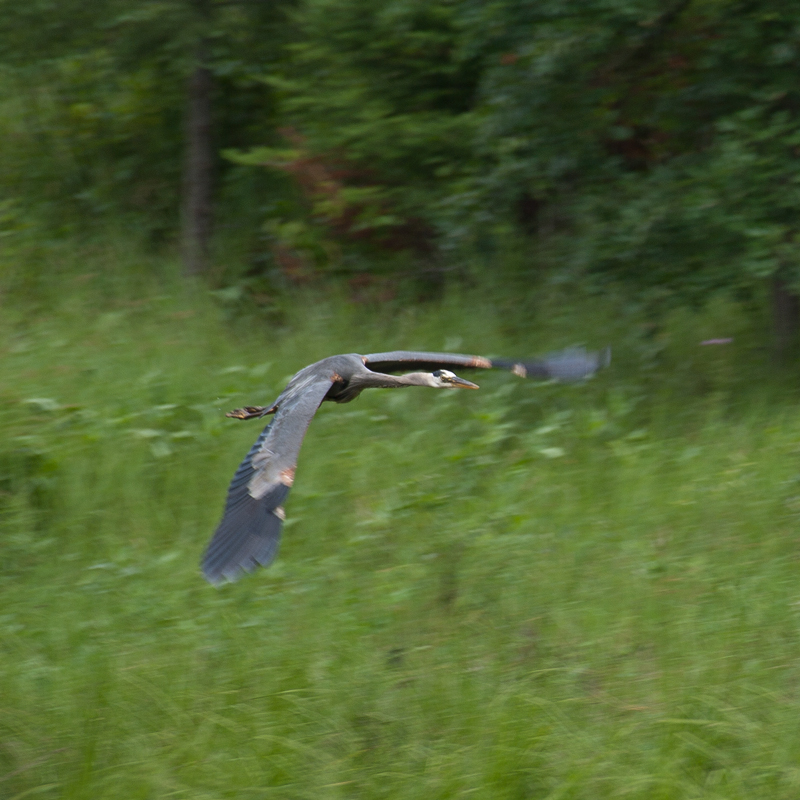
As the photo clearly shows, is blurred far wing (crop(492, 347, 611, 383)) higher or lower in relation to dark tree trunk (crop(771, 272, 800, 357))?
higher

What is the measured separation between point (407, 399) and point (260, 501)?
3.16 metres

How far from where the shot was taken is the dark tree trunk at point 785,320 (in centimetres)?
676

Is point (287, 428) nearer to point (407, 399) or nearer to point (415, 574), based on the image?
point (415, 574)

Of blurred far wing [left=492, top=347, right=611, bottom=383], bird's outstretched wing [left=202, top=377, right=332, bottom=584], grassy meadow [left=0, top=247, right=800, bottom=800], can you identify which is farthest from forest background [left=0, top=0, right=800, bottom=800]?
bird's outstretched wing [left=202, top=377, right=332, bottom=584]

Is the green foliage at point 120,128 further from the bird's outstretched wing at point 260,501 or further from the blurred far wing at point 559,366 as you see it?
the bird's outstretched wing at point 260,501

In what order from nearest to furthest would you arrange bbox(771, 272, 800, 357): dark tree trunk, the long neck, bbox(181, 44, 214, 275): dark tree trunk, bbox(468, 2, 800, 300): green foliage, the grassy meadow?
the grassy meadow < the long neck < bbox(468, 2, 800, 300): green foliage < bbox(771, 272, 800, 357): dark tree trunk < bbox(181, 44, 214, 275): dark tree trunk

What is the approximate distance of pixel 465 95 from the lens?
8422 mm

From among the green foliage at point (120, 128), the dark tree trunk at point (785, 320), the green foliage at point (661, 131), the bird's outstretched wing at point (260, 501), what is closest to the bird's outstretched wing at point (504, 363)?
the bird's outstretched wing at point (260, 501)

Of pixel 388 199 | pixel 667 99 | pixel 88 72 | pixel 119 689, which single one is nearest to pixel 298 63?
pixel 388 199

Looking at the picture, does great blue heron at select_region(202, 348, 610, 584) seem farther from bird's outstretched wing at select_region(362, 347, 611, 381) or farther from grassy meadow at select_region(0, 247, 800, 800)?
grassy meadow at select_region(0, 247, 800, 800)

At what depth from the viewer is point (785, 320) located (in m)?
6.77

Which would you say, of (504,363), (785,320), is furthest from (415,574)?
(785,320)

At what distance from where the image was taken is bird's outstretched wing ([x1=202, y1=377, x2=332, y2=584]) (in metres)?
3.29

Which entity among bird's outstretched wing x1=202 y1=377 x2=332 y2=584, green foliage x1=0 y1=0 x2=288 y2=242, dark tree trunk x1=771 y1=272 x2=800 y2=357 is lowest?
dark tree trunk x1=771 y1=272 x2=800 y2=357
